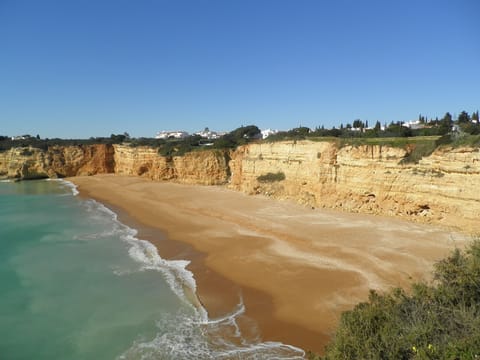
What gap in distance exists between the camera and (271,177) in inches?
1053

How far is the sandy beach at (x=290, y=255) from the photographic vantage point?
31.1 feet

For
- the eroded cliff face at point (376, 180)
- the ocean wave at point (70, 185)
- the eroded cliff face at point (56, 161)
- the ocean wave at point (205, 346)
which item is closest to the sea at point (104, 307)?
the ocean wave at point (205, 346)

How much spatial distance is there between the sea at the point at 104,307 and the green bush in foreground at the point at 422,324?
3.19 metres

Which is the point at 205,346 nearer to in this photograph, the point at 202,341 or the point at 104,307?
the point at 202,341

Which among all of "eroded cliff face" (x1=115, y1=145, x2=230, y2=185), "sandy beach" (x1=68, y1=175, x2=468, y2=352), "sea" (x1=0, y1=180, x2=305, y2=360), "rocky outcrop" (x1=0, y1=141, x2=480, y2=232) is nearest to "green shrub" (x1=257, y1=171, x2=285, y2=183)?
"rocky outcrop" (x1=0, y1=141, x2=480, y2=232)

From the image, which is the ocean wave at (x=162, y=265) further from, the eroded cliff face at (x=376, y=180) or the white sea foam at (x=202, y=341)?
the eroded cliff face at (x=376, y=180)

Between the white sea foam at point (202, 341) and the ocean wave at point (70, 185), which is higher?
the ocean wave at point (70, 185)

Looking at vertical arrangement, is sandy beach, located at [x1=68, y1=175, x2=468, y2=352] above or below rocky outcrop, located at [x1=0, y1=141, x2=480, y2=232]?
below

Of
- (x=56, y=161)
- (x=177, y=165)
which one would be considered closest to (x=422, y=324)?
(x=177, y=165)

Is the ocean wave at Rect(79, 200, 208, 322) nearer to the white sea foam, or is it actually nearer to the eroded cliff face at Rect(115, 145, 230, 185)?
the white sea foam

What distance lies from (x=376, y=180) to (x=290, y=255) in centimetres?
857

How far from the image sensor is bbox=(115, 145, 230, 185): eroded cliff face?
112 feet

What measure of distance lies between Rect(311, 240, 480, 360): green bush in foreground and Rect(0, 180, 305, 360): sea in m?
3.19

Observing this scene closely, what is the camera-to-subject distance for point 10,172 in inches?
1778
